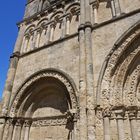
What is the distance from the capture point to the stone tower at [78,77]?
5.52 meters

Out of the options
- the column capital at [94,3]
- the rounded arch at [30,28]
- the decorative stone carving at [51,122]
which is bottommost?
the decorative stone carving at [51,122]

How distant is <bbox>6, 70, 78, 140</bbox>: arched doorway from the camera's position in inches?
267

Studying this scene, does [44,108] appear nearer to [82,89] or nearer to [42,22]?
[82,89]

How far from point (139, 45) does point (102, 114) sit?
2605 millimetres

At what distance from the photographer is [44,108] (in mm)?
7773

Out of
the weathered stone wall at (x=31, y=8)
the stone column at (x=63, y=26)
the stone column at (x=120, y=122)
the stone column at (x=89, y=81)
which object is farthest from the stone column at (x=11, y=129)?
the weathered stone wall at (x=31, y=8)

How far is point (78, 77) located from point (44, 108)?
2.30 meters

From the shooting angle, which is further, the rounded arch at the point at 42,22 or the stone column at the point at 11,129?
the rounded arch at the point at 42,22

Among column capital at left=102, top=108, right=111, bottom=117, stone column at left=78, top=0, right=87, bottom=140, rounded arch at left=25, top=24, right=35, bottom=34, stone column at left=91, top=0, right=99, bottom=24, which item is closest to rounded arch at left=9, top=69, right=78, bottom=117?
stone column at left=78, top=0, right=87, bottom=140

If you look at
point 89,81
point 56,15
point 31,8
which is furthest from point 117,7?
point 31,8

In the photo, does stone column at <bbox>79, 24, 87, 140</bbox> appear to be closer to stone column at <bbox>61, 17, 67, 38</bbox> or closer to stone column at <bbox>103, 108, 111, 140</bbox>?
stone column at <bbox>103, 108, 111, 140</bbox>

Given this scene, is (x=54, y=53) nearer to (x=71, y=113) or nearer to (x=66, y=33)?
(x=66, y=33)

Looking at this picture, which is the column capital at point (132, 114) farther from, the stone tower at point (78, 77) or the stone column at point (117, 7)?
the stone column at point (117, 7)

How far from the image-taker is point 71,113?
602 cm
